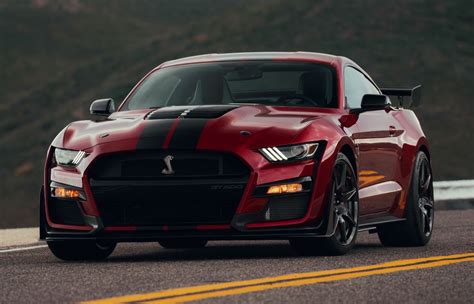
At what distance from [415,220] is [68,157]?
3255 mm

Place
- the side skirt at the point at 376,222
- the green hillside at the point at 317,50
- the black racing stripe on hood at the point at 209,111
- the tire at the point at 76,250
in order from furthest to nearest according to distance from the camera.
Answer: the green hillside at the point at 317,50 < the side skirt at the point at 376,222 < the tire at the point at 76,250 < the black racing stripe on hood at the point at 209,111

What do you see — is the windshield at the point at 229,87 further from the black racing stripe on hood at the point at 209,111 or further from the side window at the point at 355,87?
the black racing stripe on hood at the point at 209,111

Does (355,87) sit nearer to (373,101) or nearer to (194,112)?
(373,101)

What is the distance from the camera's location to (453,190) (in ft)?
68.3

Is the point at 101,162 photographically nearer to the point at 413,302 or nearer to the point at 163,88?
the point at 163,88

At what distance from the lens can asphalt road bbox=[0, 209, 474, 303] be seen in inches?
300

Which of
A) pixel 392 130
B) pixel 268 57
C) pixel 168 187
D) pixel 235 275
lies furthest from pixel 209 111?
pixel 392 130

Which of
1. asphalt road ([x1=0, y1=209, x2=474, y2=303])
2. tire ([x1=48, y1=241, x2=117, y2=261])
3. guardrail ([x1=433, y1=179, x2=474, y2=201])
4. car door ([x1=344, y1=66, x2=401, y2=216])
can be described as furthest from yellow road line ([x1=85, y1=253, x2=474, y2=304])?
guardrail ([x1=433, y1=179, x2=474, y2=201])

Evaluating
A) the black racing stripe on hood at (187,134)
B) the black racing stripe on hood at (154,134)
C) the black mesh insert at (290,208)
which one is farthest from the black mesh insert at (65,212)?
the black mesh insert at (290,208)

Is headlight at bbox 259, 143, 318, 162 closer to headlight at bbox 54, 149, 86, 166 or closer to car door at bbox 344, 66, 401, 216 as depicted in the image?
car door at bbox 344, 66, 401, 216

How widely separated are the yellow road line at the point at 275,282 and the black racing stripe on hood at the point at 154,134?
1.63 m

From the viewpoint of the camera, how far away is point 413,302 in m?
7.35

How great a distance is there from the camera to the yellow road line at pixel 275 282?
7500 mm

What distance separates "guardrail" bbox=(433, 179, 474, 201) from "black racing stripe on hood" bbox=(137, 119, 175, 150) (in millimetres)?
11171
